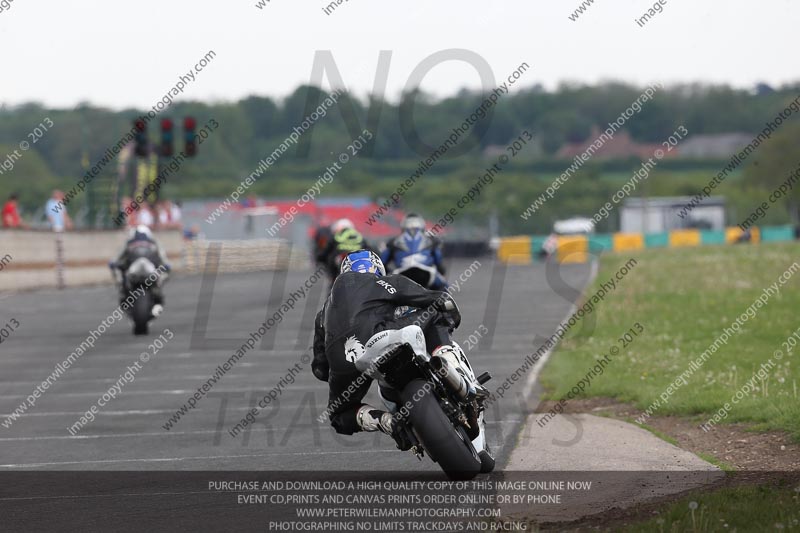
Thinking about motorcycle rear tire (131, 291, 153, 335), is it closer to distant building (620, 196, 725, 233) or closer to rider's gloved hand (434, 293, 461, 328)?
rider's gloved hand (434, 293, 461, 328)

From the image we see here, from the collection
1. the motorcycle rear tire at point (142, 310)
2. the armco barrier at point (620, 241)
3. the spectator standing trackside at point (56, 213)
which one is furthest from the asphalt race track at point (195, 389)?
the armco barrier at point (620, 241)

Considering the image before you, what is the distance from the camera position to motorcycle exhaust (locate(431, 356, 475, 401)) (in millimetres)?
7711

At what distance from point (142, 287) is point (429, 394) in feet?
42.1

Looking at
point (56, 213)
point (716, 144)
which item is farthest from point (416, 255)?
point (716, 144)

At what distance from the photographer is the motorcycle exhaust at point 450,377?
7.71m

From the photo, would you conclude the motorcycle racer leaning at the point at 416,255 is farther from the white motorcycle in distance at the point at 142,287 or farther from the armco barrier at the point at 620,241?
the armco barrier at the point at 620,241

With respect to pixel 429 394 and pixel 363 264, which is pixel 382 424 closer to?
pixel 429 394

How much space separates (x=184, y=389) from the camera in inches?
553

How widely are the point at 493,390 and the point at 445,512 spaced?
6.07m

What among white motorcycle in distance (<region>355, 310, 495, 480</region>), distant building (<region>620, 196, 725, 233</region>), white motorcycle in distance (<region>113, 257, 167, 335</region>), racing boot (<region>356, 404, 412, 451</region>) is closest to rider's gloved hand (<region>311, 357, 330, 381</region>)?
racing boot (<region>356, 404, 412, 451</region>)

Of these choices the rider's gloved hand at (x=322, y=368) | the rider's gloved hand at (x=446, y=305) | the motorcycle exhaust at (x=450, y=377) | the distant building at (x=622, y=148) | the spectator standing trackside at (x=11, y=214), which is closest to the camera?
the motorcycle exhaust at (x=450, y=377)

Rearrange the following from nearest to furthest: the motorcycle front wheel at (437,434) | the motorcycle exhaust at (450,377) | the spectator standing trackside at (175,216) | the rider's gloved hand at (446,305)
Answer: the motorcycle front wheel at (437,434), the motorcycle exhaust at (450,377), the rider's gloved hand at (446,305), the spectator standing trackside at (175,216)

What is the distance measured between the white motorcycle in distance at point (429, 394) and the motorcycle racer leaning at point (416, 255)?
26.0 feet

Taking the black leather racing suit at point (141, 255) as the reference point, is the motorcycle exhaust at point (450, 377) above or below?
above
